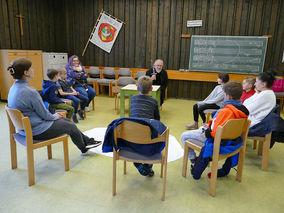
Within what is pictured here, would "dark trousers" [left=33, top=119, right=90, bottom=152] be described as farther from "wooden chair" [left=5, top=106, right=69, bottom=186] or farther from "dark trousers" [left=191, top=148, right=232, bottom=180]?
"dark trousers" [left=191, top=148, right=232, bottom=180]

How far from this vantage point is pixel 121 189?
83.4 inches

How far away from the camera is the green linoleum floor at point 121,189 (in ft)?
6.16

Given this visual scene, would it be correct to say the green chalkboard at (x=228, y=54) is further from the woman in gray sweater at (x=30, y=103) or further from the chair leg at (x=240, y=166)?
the woman in gray sweater at (x=30, y=103)

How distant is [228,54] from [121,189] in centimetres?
511

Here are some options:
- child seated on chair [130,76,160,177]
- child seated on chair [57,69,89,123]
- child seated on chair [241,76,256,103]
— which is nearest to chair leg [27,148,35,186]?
child seated on chair [130,76,160,177]

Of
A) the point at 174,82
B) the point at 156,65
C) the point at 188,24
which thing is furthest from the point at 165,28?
the point at 156,65

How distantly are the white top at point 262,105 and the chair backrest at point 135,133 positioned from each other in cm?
134

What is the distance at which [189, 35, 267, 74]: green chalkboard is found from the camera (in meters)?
5.75

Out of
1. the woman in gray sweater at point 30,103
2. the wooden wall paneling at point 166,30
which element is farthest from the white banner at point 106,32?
the woman in gray sweater at point 30,103

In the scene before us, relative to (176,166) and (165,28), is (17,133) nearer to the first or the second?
(176,166)

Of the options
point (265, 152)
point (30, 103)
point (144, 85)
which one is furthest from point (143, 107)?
point (265, 152)

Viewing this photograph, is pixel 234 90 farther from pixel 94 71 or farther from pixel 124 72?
pixel 94 71

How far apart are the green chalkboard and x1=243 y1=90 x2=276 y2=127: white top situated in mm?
3713

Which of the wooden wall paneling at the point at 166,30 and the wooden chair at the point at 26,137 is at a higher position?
the wooden wall paneling at the point at 166,30
